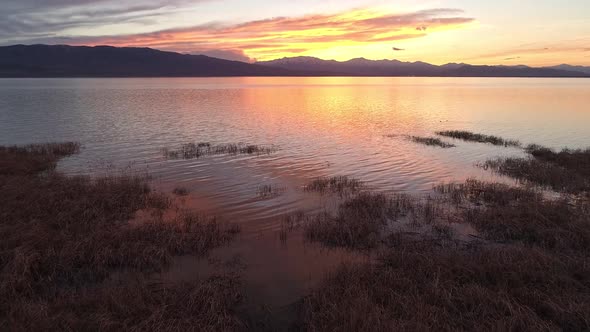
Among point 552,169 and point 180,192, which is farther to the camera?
point 552,169

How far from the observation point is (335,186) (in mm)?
20906

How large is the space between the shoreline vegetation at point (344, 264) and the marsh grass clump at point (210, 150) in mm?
9203

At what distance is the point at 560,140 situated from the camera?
38.9 meters

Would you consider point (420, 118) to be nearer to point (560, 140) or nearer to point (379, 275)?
point (560, 140)

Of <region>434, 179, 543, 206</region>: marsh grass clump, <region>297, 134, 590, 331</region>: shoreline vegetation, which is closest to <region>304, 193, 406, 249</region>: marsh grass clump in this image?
<region>297, 134, 590, 331</region>: shoreline vegetation

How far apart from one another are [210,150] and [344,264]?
71.5 ft

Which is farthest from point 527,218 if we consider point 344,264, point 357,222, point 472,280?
point 344,264

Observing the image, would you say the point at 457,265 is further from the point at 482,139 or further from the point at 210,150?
the point at 482,139

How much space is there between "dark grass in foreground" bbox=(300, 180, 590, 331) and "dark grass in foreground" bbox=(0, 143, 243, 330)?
10.7 ft

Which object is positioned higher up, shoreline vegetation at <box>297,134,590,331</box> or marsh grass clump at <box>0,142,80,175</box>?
marsh grass clump at <box>0,142,80,175</box>

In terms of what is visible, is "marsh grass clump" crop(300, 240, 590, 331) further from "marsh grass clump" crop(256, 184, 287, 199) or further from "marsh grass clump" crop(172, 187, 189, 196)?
"marsh grass clump" crop(172, 187, 189, 196)

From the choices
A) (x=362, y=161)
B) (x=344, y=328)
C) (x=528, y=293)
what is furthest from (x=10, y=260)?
(x=362, y=161)

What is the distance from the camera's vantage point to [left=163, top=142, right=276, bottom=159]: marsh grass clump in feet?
94.5

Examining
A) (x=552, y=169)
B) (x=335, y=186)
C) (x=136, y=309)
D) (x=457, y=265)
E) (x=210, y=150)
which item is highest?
(x=210, y=150)
